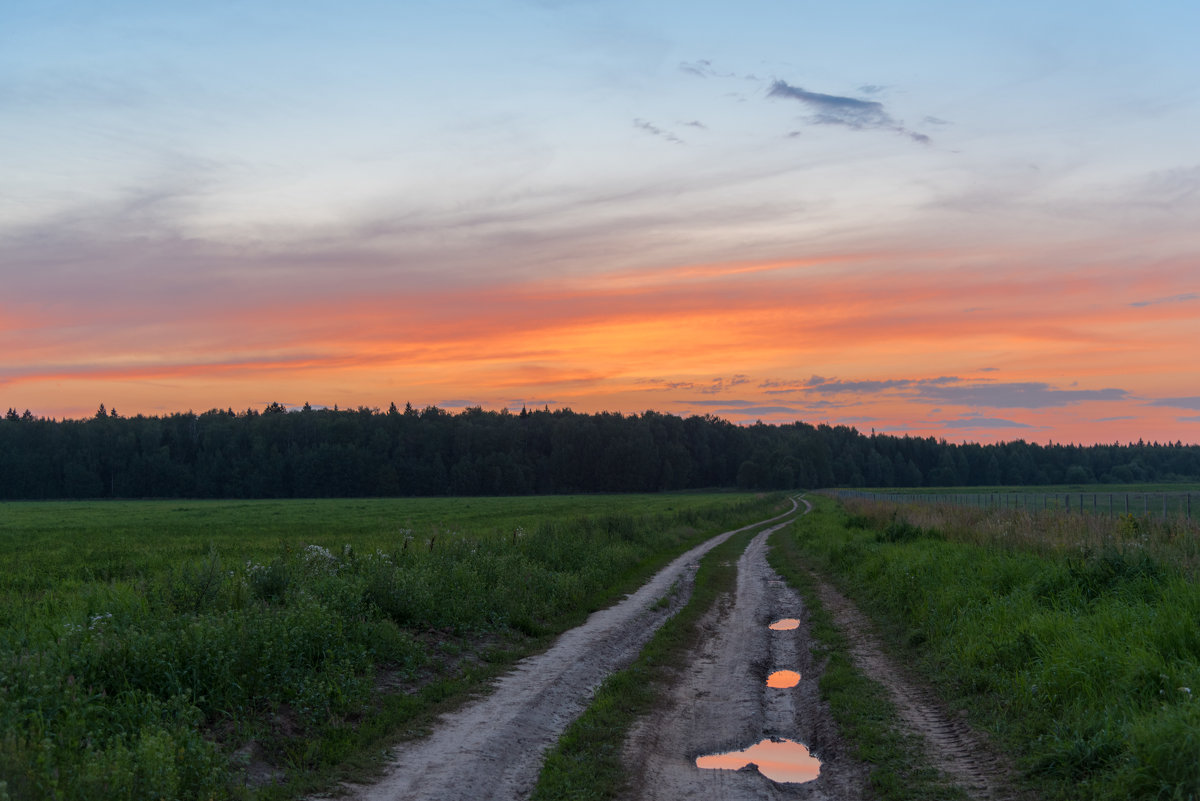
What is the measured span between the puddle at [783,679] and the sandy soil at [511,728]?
232cm

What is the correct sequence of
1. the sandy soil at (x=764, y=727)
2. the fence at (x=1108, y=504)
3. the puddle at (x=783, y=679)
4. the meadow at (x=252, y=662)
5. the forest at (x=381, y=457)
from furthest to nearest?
the forest at (x=381, y=457), the fence at (x=1108, y=504), the puddle at (x=783, y=679), the sandy soil at (x=764, y=727), the meadow at (x=252, y=662)

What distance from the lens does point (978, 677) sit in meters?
10.3

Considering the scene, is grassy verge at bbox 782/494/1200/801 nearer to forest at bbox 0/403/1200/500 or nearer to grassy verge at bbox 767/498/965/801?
grassy verge at bbox 767/498/965/801


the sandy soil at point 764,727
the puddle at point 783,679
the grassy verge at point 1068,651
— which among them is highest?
the grassy verge at point 1068,651

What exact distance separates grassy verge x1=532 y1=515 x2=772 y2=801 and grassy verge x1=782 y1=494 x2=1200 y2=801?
3.79 metres

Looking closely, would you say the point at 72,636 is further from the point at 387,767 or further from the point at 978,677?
the point at 978,677

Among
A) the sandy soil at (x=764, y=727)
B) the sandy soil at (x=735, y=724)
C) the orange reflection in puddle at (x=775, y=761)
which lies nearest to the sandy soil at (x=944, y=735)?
the sandy soil at (x=764, y=727)

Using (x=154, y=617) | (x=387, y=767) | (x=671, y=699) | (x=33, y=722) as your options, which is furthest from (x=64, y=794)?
(x=671, y=699)

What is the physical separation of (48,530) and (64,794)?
42.5 metres

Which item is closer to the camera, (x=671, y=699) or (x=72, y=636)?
(x=72, y=636)

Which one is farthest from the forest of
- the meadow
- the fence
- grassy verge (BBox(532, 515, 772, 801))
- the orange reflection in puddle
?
the orange reflection in puddle

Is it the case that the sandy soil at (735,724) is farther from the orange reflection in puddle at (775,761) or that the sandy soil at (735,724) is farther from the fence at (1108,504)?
the fence at (1108,504)

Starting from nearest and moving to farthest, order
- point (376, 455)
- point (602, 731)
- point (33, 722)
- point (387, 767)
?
1. point (33, 722)
2. point (387, 767)
3. point (602, 731)
4. point (376, 455)

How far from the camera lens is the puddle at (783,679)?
11609 millimetres
